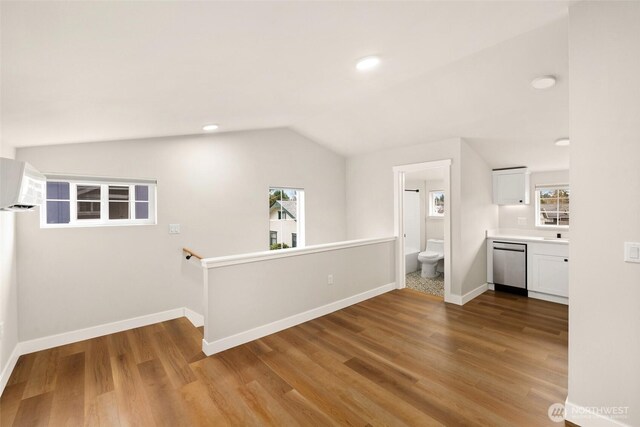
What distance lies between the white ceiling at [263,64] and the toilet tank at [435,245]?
9.36 ft

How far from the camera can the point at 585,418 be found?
180cm

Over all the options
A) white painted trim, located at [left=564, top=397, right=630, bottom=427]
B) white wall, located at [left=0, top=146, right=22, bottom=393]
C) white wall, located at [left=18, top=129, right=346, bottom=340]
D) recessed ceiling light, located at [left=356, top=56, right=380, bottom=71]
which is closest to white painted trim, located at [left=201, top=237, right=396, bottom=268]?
white wall, located at [left=18, top=129, right=346, bottom=340]

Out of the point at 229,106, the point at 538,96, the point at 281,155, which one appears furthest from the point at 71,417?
the point at 538,96

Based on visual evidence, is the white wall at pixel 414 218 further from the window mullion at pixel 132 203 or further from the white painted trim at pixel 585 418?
the window mullion at pixel 132 203

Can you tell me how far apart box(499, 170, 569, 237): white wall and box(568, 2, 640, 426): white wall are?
10.6 feet

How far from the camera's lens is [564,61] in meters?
2.34

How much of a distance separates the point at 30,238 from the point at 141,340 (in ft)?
4.86

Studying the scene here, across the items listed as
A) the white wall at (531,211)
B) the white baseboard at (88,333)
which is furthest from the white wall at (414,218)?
the white baseboard at (88,333)

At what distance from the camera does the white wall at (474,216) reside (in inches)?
157

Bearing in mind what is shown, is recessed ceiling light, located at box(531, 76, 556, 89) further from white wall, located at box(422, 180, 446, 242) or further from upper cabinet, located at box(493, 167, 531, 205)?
white wall, located at box(422, 180, 446, 242)

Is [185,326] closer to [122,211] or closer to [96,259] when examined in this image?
[96,259]

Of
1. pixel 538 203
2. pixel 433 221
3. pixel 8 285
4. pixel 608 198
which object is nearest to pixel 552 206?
pixel 538 203

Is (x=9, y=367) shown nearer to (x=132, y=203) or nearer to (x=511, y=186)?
(x=132, y=203)

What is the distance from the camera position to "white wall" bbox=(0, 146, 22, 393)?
2348 millimetres
